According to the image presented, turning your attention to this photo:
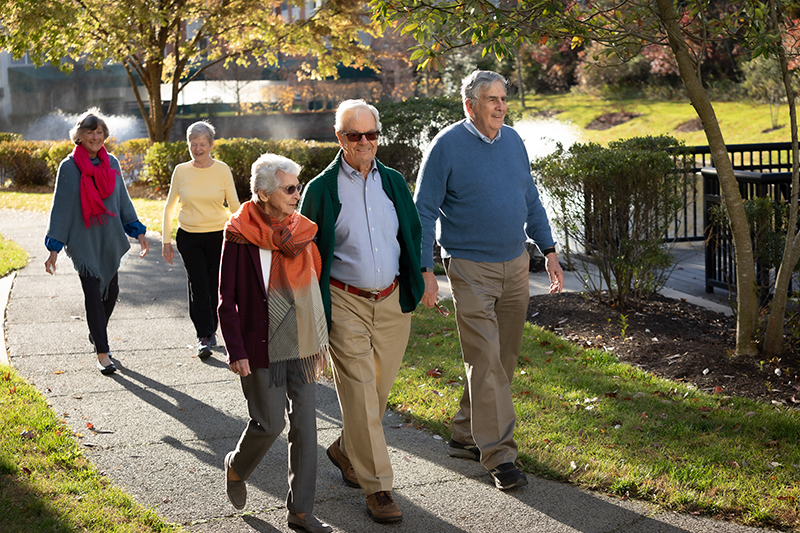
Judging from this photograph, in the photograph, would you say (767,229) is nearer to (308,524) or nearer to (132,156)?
(308,524)

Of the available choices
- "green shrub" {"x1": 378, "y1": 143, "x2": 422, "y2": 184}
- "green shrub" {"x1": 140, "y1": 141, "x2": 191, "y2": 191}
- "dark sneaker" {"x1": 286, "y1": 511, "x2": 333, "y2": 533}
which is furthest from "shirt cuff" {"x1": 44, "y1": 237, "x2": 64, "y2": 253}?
"green shrub" {"x1": 140, "y1": 141, "x2": 191, "y2": 191}

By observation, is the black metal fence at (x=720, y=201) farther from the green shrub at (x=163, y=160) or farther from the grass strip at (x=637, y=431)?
the green shrub at (x=163, y=160)

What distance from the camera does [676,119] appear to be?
32656 millimetres

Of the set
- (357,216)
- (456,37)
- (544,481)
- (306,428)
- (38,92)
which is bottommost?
(544,481)

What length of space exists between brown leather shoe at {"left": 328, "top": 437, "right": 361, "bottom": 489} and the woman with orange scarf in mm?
537

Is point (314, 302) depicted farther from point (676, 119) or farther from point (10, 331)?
point (676, 119)

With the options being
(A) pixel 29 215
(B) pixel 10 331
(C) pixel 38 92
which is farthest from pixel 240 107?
(B) pixel 10 331

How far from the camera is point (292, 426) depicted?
12.4 feet

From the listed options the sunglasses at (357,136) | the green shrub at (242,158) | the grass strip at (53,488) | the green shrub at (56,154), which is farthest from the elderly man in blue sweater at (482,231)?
the green shrub at (56,154)

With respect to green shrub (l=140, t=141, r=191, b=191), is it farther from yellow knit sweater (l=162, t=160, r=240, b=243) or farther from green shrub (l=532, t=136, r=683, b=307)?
green shrub (l=532, t=136, r=683, b=307)

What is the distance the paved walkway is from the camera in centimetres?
387

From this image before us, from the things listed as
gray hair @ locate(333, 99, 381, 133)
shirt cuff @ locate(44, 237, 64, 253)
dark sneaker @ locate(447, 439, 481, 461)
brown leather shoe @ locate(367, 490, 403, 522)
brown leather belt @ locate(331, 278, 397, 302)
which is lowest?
dark sneaker @ locate(447, 439, 481, 461)

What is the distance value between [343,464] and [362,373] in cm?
70

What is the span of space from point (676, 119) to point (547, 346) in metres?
28.4
